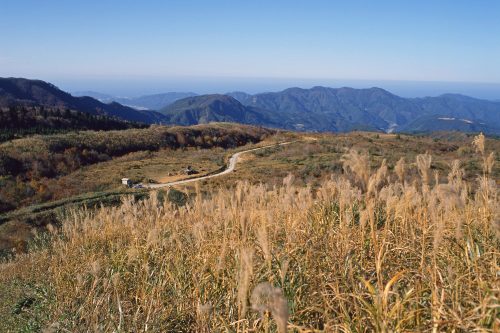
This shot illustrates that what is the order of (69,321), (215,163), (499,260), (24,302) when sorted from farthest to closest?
(215,163) → (24,302) → (69,321) → (499,260)

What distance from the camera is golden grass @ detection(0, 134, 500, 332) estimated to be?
247 cm

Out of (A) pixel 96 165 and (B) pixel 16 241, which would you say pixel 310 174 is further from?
(A) pixel 96 165

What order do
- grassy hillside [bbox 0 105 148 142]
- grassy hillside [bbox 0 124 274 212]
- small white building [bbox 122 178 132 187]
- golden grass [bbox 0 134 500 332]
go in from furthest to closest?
grassy hillside [bbox 0 105 148 142] < small white building [bbox 122 178 132 187] < grassy hillside [bbox 0 124 274 212] < golden grass [bbox 0 134 500 332]

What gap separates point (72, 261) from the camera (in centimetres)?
532

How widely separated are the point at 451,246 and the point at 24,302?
16.4 feet

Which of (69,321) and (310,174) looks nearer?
(69,321)

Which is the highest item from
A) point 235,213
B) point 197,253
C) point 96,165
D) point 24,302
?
point 235,213

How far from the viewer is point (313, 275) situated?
3.47 m

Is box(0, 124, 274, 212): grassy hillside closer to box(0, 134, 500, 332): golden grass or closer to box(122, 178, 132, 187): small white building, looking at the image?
box(122, 178, 132, 187): small white building

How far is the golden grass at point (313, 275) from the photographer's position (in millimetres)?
2469

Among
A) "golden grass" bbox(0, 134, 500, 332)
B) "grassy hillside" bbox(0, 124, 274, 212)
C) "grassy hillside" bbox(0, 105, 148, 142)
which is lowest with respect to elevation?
"grassy hillside" bbox(0, 124, 274, 212)

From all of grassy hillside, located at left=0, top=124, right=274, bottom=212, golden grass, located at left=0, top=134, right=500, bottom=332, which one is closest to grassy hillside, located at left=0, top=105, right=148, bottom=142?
grassy hillside, located at left=0, top=124, right=274, bottom=212

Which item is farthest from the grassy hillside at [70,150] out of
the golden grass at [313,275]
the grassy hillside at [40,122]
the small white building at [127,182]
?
the golden grass at [313,275]

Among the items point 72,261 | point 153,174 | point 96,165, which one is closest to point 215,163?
point 153,174
